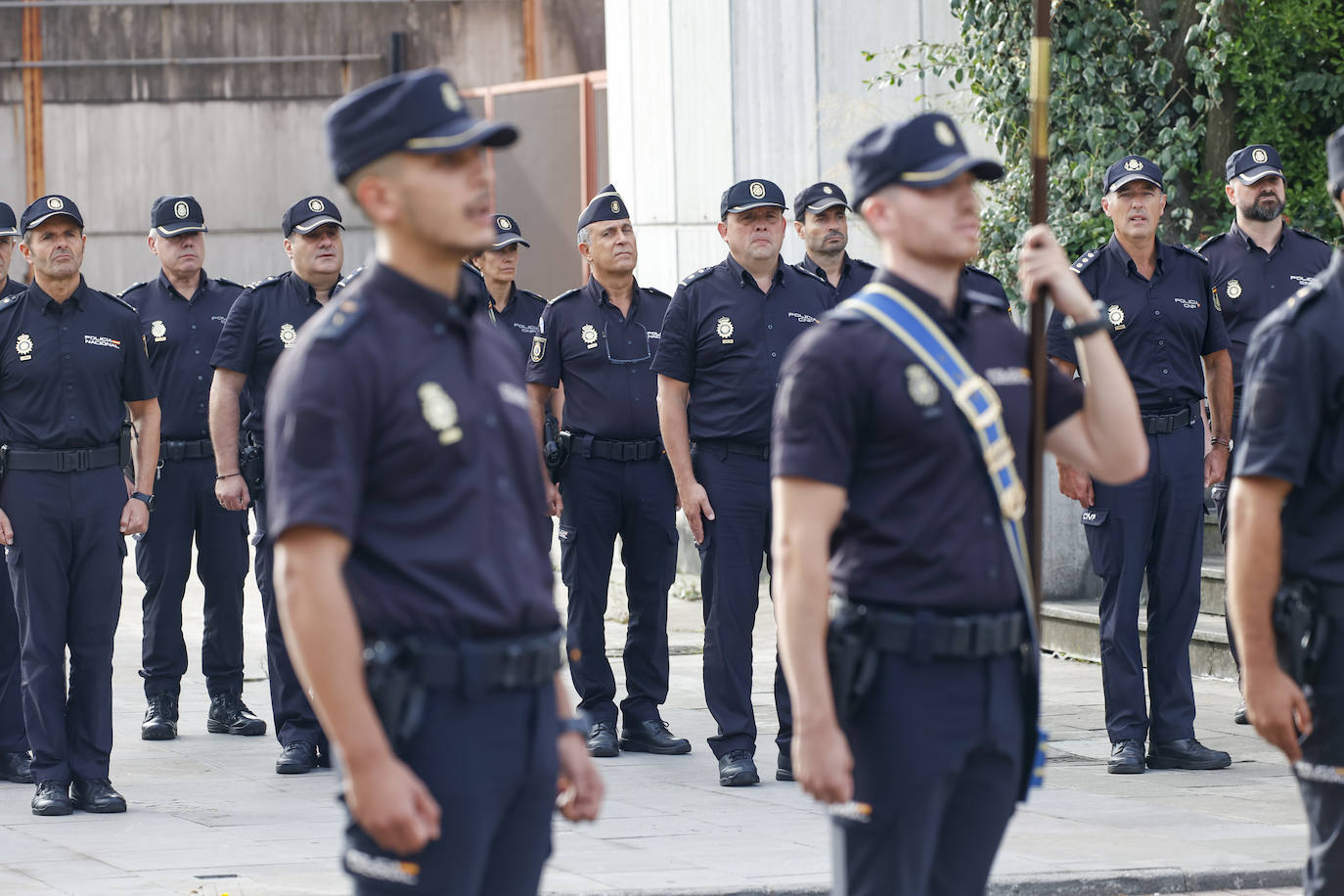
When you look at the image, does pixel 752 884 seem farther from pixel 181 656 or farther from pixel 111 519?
pixel 181 656

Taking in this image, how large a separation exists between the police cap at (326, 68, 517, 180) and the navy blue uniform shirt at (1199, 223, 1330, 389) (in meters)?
6.80

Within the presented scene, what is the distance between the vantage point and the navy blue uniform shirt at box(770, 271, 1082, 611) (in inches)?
158

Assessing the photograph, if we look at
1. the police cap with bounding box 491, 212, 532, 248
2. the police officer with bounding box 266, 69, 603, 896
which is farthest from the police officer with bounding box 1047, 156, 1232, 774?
the police officer with bounding box 266, 69, 603, 896

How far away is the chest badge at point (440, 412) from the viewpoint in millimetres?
3529

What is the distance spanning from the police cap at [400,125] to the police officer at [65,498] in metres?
4.76

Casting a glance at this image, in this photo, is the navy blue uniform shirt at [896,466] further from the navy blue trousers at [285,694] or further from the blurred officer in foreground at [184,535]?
the blurred officer in foreground at [184,535]

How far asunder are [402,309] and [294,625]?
587 millimetres

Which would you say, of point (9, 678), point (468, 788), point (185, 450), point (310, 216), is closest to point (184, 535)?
point (185, 450)

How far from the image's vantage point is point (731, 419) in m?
→ 8.58

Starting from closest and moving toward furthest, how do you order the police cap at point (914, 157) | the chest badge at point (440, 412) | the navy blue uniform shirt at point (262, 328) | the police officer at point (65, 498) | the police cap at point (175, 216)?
the chest badge at point (440, 412) → the police cap at point (914, 157) → the police officer at point (65, 498) → the navy blue uniform shirt at point (262, 328) → the police cap at point (175, 216)

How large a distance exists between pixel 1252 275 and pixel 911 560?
6.31m

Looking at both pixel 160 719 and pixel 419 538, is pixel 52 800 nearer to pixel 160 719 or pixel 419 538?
pixel 160 719

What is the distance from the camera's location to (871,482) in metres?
4.08

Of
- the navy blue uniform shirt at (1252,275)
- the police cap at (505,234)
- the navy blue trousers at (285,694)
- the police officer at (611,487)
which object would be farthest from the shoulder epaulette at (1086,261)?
the navy blue trousers at (285,694)
